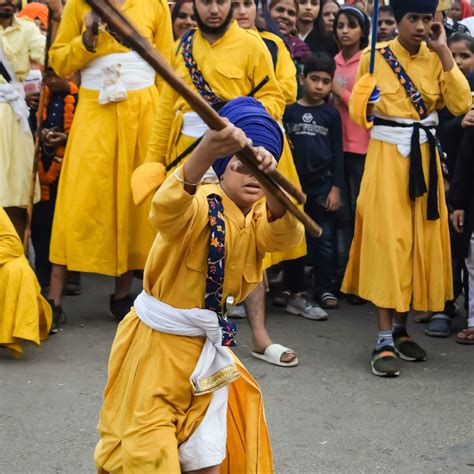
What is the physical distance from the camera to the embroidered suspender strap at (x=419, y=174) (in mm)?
5871

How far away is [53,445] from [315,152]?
3020 mm

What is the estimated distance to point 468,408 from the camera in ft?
17.6

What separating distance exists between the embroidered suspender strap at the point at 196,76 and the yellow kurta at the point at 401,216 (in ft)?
2.92

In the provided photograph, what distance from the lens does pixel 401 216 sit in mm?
5918

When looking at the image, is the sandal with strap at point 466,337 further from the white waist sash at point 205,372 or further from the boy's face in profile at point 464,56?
the white waist sash at point 205,372

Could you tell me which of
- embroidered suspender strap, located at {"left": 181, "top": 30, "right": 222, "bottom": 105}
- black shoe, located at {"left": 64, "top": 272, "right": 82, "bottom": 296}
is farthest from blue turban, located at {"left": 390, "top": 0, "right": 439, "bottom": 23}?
black shoe, located at {"left": 64, "top": 272, "right": 82, "bottom": 296}

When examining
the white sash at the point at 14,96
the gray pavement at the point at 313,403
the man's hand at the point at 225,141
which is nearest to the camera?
the man's hand at the point at 225,141

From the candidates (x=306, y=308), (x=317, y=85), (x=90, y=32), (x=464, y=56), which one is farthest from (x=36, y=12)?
(x=464, y=56)

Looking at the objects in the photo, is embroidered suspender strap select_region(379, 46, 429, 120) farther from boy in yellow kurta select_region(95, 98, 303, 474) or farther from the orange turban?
the orange turban

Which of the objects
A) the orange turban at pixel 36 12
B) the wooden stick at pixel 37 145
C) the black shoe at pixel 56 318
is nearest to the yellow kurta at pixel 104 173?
the wooden stick at pixel 37 145

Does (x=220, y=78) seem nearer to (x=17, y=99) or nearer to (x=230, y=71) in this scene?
(x=230, y=71)

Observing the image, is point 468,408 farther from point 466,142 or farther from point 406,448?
point 466,142

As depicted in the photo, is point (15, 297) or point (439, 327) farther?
point (439, 327)

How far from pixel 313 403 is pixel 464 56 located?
2.85 m
